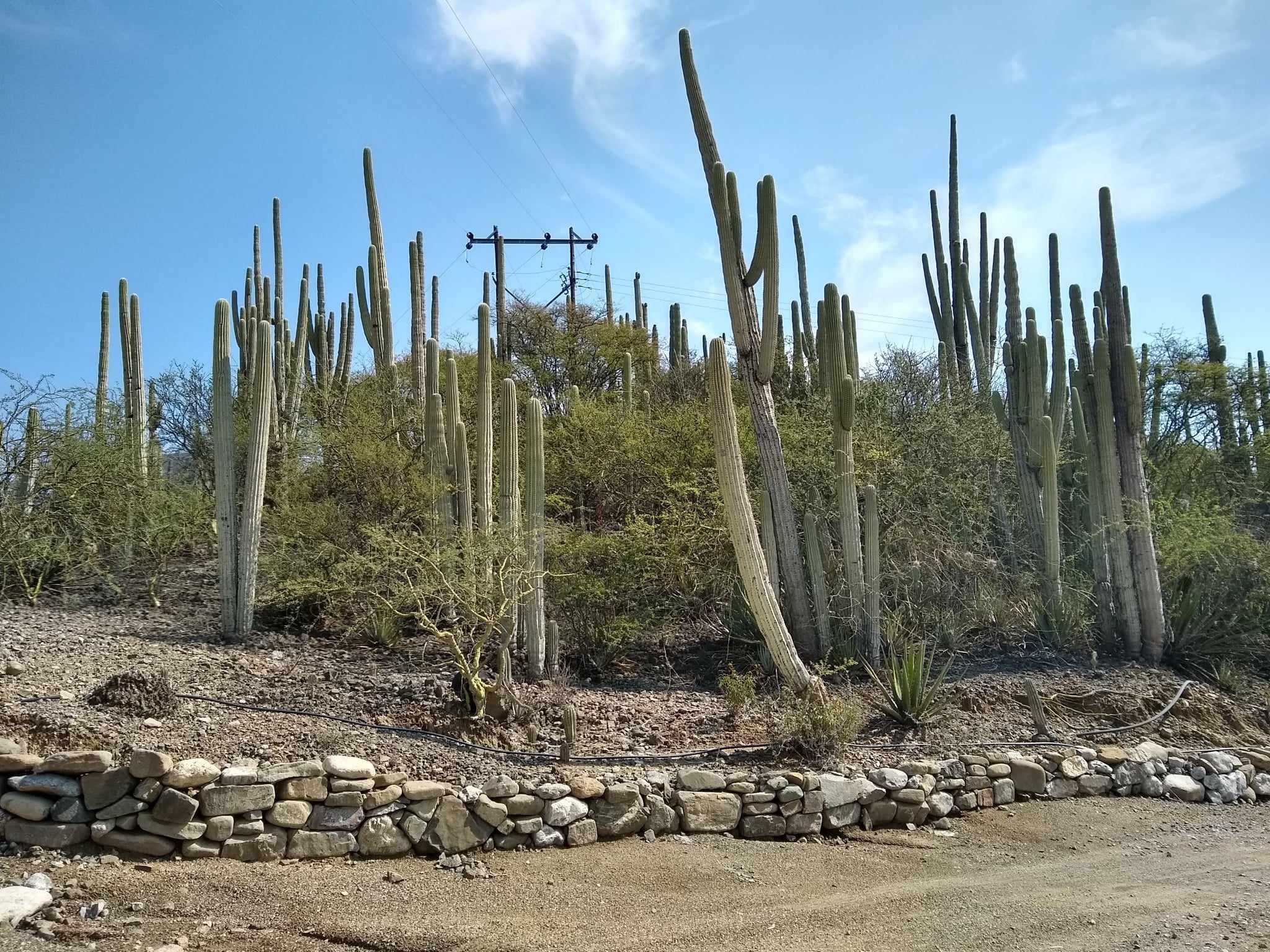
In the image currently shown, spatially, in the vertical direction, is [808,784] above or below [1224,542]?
below

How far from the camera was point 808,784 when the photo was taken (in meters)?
6.31

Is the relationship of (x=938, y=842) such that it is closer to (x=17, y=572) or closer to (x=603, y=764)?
(x=603, y=764)

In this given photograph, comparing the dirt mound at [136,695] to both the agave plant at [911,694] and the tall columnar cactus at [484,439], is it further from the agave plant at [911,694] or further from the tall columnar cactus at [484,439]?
the agave plant at [911,694]

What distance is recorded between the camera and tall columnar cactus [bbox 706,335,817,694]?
25.3 feet

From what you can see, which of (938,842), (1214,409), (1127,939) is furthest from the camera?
(1214,409)

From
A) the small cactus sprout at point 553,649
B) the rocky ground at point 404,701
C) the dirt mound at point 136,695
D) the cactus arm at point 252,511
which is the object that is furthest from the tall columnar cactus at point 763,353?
the dirt mound at point 136,695

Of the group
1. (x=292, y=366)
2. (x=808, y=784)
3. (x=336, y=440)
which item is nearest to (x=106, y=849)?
(x=808, y=784)

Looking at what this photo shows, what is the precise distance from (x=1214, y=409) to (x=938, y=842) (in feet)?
40.1

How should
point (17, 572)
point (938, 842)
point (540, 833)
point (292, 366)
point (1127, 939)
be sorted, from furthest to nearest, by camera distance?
point (292, 366), point (17, 572), point (938, 842), point (540, 833), point (1127, 939)

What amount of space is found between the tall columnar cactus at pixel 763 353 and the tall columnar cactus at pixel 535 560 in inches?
82.3

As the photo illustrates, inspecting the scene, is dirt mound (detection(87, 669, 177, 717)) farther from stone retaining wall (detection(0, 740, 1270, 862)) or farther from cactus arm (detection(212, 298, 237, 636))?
cactus arm (detection(212, 298, 237, 636))

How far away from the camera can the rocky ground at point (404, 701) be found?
625 centimetres

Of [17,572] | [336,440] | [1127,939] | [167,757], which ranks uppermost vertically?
[336,440]

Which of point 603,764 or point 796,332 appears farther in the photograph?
point 796,332
